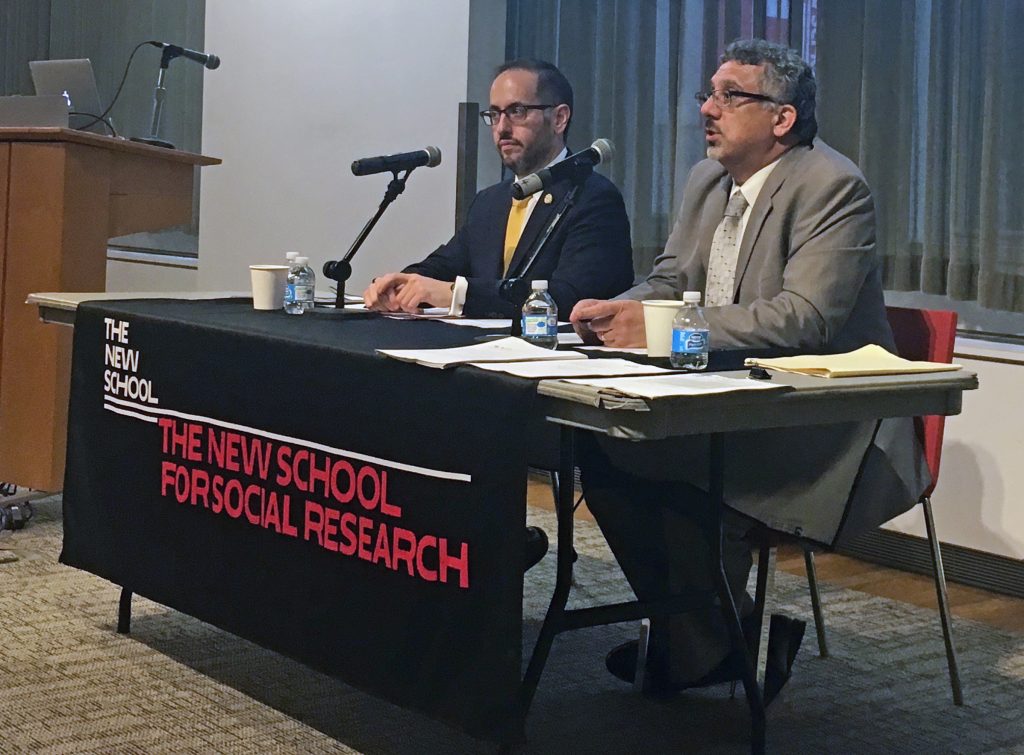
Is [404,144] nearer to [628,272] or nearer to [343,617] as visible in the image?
[628,272]

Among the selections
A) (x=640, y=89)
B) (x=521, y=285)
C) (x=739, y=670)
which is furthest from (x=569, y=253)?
(x=640, y=89)

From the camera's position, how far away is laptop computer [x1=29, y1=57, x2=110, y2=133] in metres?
3.91

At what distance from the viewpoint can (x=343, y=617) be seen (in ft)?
6.88

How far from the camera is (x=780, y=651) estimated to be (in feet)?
7.72

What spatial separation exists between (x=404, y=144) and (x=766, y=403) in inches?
125

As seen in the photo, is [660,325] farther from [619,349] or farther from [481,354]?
[481,354]

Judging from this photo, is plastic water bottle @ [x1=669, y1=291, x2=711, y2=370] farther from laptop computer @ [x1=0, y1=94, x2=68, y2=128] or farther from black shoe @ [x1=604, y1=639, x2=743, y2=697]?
laptop computer @ [x1=0, y1=94, x2=68, y2=128]

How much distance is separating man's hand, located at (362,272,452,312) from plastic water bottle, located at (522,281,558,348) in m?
0.57

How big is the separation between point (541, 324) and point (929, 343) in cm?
77

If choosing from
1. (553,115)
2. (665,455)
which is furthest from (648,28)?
(665,455)

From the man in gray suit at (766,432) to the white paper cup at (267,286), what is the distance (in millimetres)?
726

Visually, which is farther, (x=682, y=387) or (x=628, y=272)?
(x=628, y=272)

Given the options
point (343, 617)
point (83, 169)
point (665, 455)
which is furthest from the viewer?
point (83, 169)

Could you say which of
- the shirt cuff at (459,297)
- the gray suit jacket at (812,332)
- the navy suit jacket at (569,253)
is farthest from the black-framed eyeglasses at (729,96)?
the shirt cuff at (459,297)
